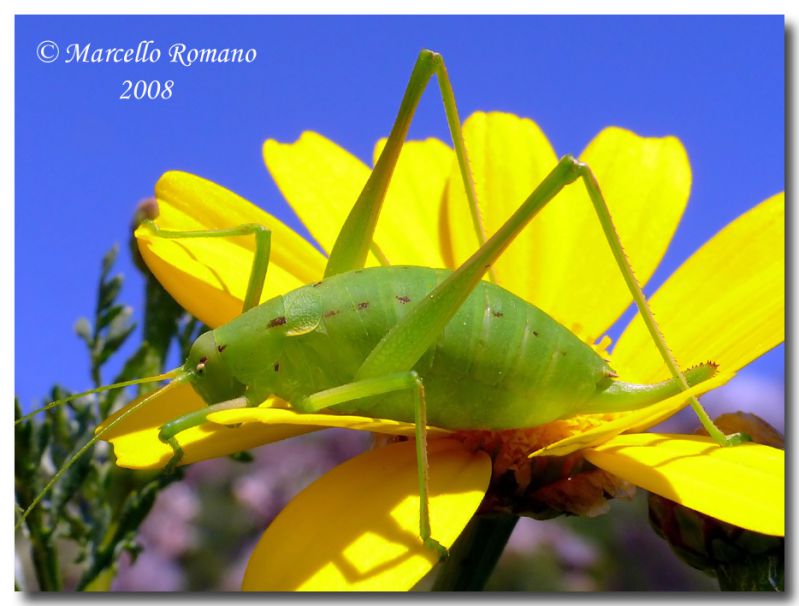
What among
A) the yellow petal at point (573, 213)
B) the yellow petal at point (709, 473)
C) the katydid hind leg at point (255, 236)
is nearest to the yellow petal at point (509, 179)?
the yellow petal at point (573, 213)

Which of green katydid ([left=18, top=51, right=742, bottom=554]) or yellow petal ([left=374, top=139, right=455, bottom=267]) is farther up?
yellow petal ([left=374, top=139, right=455, bottom=267])

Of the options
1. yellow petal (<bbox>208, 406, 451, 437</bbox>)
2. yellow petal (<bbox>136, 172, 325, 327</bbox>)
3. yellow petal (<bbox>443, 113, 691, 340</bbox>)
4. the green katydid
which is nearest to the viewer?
yellow petal (<bbox>208, 406, 451, 437</bbox>)

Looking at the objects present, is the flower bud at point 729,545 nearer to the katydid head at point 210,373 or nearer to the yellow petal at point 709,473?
the yellow petal at point 709,473

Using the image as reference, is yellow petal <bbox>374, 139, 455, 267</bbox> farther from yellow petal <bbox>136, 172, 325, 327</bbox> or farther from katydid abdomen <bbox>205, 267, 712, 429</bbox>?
katydid abdomen <bbox>205, 267, 712, 429</bbox>

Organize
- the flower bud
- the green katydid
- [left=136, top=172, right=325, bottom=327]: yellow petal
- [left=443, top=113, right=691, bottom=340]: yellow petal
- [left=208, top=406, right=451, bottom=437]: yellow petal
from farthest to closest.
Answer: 1. [left=443, top=113, right=691, bottom=340]: yellow petal
2. [left=136, top=172, right=325, bottom=327]: yellow petal
3. the flower bud
4. the green katydid
5. [left=208, top=406, right=451, bottom=437]: yellow petal

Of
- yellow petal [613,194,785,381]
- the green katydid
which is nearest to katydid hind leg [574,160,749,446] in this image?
the green katydid

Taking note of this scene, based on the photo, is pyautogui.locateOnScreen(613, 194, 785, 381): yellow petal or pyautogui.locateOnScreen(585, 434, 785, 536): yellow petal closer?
pyautogui.locateOnScreen(585, 434, 785, 536): yellow petal
